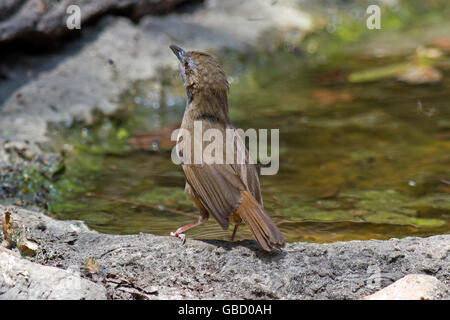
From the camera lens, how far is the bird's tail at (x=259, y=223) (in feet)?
11.5

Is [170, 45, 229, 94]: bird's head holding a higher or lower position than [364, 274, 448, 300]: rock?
higher

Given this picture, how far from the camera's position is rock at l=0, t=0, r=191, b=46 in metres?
6.90

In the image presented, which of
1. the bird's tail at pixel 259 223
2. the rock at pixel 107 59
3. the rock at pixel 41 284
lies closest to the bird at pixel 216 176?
the bird's tail at pixel 259 223

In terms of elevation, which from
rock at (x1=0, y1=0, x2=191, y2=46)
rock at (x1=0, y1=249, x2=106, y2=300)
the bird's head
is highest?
rock at (x1=0, y1=0, x2=191, y2=46)

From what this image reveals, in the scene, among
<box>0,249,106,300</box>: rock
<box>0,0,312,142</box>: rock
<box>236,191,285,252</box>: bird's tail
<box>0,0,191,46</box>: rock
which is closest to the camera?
<box>0,249,106,300</box>: rock

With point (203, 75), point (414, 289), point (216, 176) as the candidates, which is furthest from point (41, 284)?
point (203, 75)

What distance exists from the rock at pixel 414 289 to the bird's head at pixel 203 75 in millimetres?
1883

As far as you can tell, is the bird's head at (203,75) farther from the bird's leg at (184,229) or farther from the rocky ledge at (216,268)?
the rocky ledge at (216,268)

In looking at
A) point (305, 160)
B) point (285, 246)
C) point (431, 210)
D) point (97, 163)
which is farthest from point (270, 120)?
point (285, 246)

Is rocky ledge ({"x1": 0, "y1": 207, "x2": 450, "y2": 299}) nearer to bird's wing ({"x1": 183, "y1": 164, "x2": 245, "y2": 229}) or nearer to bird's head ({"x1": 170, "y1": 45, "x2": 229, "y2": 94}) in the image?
bird's wing ({"x1": 183, "y1": 164, "x2": 245, "y2": 229})

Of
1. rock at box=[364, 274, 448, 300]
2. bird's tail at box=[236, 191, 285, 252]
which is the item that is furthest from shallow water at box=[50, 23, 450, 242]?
rock at box=[364, 274, 448, 300]

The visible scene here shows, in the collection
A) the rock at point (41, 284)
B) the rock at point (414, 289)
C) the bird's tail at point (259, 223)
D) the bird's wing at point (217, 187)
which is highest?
the bird's wing at point (217, 187)

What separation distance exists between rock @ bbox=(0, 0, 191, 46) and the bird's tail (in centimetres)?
424
